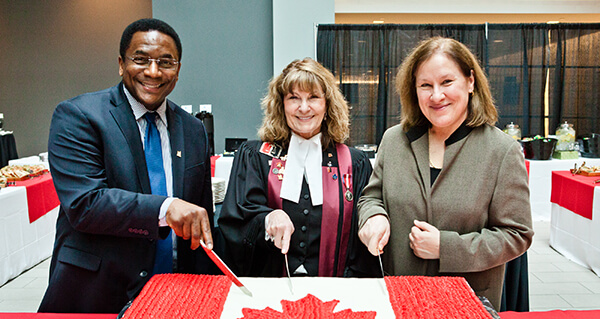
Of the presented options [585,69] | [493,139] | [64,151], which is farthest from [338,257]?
[585,69]

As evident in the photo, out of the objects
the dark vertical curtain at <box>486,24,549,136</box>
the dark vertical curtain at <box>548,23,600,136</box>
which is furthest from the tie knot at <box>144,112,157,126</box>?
the dark vertical curtain at <box>548,23,600,136</box>

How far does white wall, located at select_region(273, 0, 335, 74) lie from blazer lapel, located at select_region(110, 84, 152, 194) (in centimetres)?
436

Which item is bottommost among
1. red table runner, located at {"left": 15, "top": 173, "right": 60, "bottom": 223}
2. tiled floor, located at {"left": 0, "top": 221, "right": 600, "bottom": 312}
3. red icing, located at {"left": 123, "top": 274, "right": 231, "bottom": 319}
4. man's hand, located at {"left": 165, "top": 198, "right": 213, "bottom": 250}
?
tiled floor, located at {"left": 0, "top": 221, "right": 600, "bottom": 312}

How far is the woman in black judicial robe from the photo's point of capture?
62.8 inches

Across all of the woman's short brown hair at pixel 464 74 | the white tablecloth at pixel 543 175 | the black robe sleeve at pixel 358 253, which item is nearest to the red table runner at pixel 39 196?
the black robe sleeve at pixel 358 253

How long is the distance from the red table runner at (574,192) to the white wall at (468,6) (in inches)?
195

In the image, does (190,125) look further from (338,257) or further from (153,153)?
(338,257)

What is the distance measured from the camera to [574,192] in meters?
3.65

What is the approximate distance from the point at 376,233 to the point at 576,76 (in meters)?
6.22

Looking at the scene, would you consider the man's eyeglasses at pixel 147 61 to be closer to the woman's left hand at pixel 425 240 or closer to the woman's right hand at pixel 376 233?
the woman's right hand at pixel 376 233

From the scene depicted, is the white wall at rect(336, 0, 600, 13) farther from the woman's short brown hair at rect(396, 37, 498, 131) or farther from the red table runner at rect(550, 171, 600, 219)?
the woman's short brown hair at rect(396, 37, 498, 131)

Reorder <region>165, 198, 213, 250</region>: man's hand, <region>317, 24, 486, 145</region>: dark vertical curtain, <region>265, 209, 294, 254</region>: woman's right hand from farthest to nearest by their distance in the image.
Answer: <region>317, 24, 486, 145</region>: dark vertical curtain, <region>265, 209, 294, 254</region>: woman's right hand, <region>165, 198, 213, 250</region>: man's hand

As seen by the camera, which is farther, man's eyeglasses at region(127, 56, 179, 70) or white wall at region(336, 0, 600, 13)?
white wall at region(336, 0, 600, 13)

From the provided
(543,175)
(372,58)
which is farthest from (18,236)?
(543,175)
